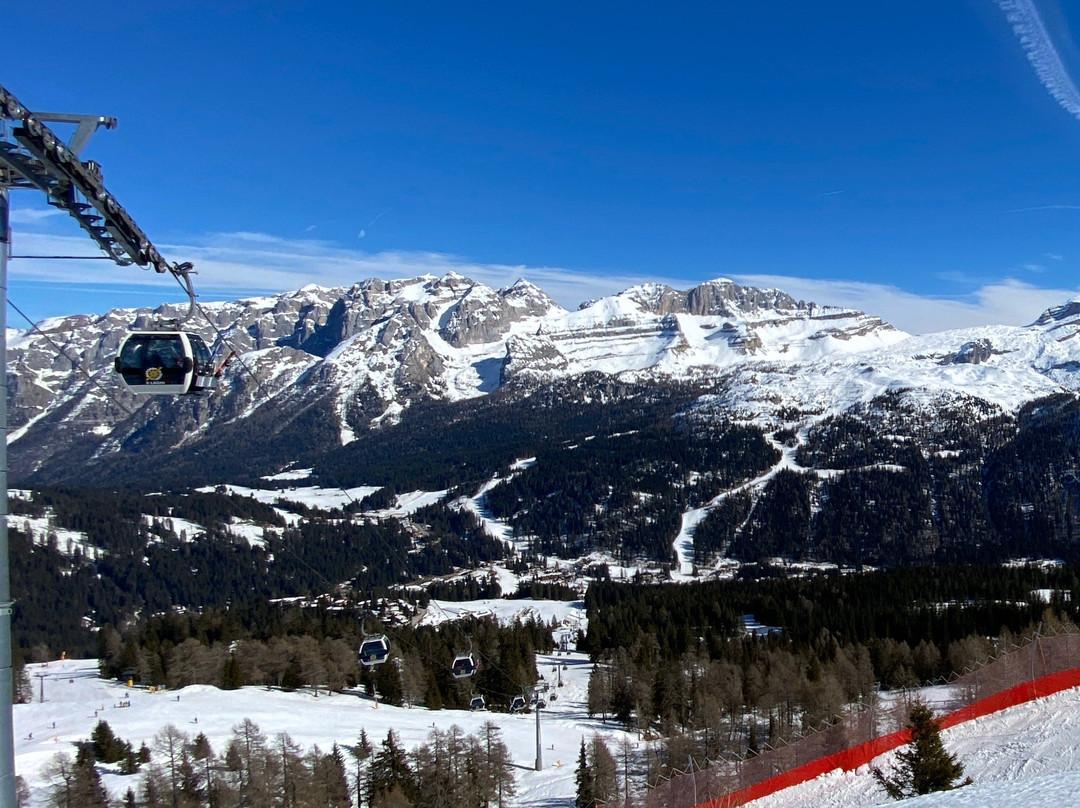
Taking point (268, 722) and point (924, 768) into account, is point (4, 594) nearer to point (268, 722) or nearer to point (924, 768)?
point (924, 768)

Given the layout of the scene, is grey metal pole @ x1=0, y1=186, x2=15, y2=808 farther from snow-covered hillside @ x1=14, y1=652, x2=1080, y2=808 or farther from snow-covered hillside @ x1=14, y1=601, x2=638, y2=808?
snow-covered hillside @ x1=14, y1=601, x2=638, y2=808

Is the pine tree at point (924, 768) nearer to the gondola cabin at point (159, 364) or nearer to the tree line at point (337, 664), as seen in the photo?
the gondola cabin at point (159, 364)

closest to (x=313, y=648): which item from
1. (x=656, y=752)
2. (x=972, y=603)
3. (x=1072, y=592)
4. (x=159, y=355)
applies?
(x=656, y=752)

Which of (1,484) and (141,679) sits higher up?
(1,484)

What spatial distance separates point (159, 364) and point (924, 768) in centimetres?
2972

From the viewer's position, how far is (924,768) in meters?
30.8

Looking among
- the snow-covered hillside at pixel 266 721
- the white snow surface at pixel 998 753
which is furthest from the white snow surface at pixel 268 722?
the white snow surface at pixel 998 753

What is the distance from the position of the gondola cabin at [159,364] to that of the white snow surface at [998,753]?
85.9 ft

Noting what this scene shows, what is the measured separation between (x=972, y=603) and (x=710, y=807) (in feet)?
367

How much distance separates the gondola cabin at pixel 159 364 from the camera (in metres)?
16.6

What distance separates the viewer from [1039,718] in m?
36.1

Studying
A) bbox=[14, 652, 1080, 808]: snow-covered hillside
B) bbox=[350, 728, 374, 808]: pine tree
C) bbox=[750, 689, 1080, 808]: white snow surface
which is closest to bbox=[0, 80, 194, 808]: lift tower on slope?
bbox=[14, 652, 1080, 808]: snow-covered hillside

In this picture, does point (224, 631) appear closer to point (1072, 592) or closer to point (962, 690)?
point (962, 690)

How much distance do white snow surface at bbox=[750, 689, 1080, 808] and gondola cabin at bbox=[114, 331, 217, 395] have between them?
85.9ft
